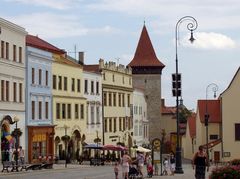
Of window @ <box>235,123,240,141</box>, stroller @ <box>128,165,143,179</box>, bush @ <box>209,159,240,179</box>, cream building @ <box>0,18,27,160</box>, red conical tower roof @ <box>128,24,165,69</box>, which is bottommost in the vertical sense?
stroller @ <box>128,165,143,179</box>

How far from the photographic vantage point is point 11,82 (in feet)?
195

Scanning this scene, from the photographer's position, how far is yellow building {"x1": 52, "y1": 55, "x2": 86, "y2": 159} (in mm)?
71000

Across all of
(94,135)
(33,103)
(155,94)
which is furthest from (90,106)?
(155,94)

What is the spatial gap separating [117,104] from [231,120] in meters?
15.2

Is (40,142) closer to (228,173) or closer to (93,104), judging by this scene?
(93,104)

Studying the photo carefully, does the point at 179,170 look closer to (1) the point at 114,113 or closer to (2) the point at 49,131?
(2) the point at 49,131

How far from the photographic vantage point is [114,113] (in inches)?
3654

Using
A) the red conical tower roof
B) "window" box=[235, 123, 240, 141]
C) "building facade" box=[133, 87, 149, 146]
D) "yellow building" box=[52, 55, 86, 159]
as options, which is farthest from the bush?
the red conical tower roof

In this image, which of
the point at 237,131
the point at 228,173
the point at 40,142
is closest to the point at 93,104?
the point at 40,142

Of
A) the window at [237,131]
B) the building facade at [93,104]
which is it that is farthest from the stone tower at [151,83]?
the building facade at [93,104]

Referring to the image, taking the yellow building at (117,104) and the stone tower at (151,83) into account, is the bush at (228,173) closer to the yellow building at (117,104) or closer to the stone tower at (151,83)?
the yellow building at (117,104)

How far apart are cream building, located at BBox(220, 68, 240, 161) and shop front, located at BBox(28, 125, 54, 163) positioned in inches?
1336

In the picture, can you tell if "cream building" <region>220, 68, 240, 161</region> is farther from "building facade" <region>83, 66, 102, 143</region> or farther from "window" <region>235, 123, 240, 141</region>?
"building facade" <region>83, 66, 102, 143</region>

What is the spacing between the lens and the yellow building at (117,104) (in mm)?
89188
